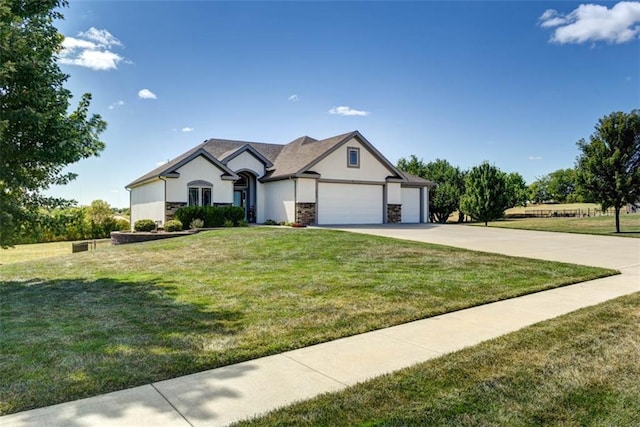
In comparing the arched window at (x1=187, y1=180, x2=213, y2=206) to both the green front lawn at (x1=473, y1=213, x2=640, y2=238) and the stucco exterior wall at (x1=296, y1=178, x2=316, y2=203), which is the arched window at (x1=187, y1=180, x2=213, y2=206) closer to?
the stucco exterior wall at (x1=296, y1=178, x2=316, y2=203)

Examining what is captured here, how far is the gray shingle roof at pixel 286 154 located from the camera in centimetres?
2477

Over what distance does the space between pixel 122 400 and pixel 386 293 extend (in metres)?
4.92

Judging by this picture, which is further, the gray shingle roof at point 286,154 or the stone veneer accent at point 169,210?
the gray shingle roof at point 286,154

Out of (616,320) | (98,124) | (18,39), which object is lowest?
(616,320)

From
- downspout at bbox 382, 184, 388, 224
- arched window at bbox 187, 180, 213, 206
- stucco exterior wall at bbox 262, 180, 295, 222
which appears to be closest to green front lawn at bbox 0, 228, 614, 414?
arched window at bbox 187, 180, 213, 206

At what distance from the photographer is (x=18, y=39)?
7086 millimetres

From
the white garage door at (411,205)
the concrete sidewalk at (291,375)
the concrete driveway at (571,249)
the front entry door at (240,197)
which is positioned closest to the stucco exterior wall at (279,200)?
the front entry door at (240,197)

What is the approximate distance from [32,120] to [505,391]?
8291 millimetres

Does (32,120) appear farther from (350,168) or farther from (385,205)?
(385,205)

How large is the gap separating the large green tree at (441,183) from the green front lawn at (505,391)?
32060mm

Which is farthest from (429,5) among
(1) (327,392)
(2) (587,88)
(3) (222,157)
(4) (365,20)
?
(3) (222,157)

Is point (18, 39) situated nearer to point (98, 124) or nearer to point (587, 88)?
point (98, 124)

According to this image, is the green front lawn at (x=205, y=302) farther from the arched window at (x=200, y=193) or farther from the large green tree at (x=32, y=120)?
the arched window at (x=200, y=193)

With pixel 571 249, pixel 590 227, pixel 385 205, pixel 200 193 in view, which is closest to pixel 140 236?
pixel 200 193
